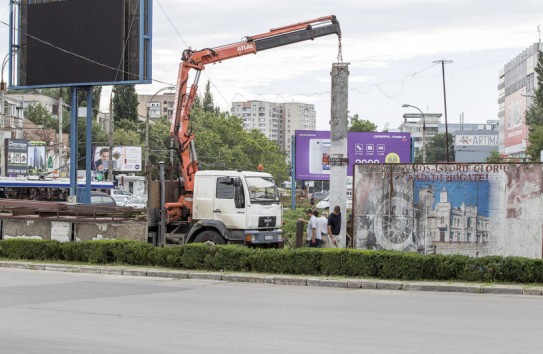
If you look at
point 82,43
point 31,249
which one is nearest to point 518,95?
point 82,43

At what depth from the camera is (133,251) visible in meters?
22.6

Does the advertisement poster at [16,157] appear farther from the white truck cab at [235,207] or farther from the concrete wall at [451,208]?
the concrete wall at [451,208]

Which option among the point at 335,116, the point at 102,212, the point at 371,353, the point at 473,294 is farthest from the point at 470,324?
the point at 102,212

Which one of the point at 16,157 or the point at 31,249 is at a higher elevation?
the point at 16,157

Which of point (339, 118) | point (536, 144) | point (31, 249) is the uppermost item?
point (536, 144)

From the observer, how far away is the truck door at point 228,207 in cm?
2336

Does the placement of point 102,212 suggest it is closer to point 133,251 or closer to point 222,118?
point 133,251

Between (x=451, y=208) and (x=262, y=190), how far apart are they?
17.9ft

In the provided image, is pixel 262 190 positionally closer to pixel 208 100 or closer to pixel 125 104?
pixel 125 104

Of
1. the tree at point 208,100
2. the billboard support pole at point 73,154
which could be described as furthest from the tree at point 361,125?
the billboard support pole at point 73,154

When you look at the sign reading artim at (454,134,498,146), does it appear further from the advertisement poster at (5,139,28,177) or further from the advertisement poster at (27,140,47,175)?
the advertisement poster at (5,139,28,177)

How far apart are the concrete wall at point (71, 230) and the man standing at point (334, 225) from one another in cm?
543

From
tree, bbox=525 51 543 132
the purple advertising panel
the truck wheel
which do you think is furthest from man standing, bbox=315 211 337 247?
tree, bbox=525 51 543 132

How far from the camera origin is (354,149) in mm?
51062
